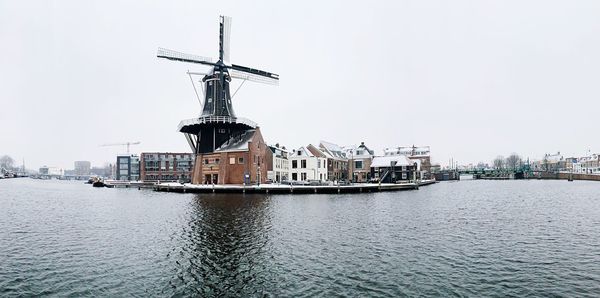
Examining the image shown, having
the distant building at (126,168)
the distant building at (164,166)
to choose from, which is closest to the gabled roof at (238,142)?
the distant building at (164,166)

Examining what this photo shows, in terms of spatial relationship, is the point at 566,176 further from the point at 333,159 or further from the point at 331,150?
the point at 333,159

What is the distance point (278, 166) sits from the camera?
253ft

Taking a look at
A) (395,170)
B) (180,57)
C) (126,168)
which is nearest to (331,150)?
(395,170)

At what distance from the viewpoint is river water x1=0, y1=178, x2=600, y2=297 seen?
11.7 m

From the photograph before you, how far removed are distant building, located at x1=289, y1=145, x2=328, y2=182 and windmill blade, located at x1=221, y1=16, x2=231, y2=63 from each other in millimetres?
29131

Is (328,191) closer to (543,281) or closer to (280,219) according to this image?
(280,219)

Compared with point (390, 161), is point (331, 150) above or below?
above

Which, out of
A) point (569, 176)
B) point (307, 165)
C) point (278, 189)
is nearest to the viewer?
point (278, 189)

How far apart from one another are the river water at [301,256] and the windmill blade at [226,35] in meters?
51.1

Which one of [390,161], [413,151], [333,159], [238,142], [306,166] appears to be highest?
[413,151]

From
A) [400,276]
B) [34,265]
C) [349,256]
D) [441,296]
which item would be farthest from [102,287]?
[441,296]

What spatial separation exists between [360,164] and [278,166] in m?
28.9

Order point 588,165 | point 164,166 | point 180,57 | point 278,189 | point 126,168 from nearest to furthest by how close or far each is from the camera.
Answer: point 278,189 → point 180,57 → point 164,166 → point 126,168 → point 588,165

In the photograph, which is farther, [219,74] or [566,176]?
[566,176]
